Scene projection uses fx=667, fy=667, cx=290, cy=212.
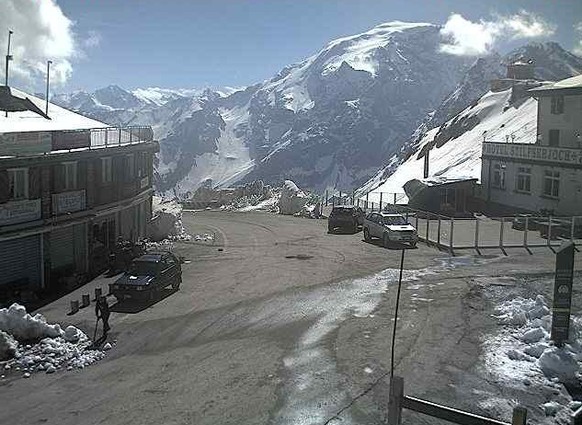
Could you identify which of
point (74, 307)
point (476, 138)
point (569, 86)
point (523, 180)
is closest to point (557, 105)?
point (569, 86)

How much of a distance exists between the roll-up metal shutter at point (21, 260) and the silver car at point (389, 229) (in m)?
17.6

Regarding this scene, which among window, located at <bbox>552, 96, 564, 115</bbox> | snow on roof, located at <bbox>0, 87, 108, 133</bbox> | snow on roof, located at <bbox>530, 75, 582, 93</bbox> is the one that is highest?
snow on roof, located at <bbox>530, 75, 582, 93</bbox>

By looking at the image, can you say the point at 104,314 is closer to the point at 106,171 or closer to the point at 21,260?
the point at 21,260

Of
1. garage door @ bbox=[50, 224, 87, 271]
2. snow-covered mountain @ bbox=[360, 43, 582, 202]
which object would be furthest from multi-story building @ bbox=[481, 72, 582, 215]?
garage door @ bbox=[50, 224, 87, 271]

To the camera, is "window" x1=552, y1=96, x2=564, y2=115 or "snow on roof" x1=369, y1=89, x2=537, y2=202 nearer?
"window" x1=552, y1=96, x2=564, y2=115

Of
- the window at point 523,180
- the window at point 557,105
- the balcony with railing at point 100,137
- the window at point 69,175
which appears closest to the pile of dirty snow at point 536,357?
the window at point 69,175

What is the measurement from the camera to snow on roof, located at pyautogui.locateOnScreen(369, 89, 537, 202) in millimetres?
65450

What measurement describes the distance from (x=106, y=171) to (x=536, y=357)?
78.7ft

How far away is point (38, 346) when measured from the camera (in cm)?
1912

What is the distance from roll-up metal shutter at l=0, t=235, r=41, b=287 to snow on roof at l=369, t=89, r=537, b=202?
3910cm

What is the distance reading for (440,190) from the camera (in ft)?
168

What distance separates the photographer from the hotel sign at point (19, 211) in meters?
25.6

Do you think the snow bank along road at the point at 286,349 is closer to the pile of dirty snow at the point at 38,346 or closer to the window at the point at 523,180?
the pile of dirty snow at the point at 38,346

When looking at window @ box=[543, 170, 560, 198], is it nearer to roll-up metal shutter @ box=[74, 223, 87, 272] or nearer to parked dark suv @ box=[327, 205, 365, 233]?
parked dark suv @ box=[327, 205, 365, 233]
